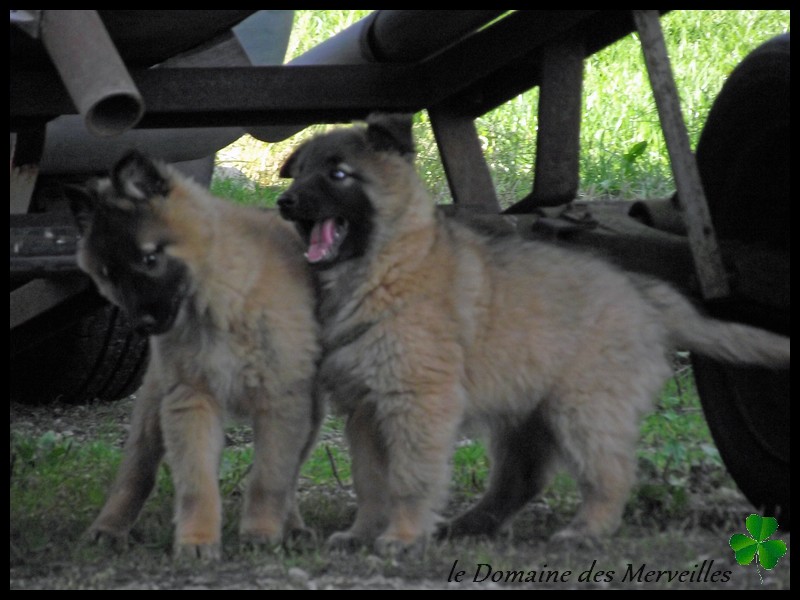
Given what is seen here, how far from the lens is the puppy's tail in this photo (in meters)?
3.96

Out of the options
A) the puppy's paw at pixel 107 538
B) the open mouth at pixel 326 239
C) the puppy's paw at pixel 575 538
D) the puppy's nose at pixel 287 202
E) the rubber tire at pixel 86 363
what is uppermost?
the puppy's nose at pixel 287 202

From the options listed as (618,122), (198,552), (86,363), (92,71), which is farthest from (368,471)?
(618,122)

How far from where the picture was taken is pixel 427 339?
13.0 ft

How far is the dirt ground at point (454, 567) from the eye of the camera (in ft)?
11.0

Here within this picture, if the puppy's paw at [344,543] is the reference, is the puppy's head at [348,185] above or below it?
above

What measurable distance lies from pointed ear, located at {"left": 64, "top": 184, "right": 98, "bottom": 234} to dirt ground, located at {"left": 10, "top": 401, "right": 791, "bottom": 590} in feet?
3.39

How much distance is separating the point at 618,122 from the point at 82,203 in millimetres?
5538

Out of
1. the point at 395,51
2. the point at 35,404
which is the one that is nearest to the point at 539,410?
the point at 395,51

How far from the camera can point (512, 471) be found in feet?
14.7

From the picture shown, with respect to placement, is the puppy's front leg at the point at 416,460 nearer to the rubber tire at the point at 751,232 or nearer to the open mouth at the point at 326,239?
the open mouth at the point at 326,239

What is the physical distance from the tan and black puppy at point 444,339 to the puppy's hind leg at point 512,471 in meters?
0.09

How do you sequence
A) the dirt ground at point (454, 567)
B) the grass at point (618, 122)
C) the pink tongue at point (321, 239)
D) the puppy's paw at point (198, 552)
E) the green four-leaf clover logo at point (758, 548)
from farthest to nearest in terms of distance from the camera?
1. the grass at point (618, 122)
2. the pink tongue at point (321, 239)
3. the puppy's paw at point (198, 552)
4. the green four-leaf clover logo at point (758, 548)
5. the dirt ground at point (454, 567)

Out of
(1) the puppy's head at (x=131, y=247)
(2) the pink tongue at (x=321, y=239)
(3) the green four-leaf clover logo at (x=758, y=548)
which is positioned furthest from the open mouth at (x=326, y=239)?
(3) the green four-leaf clover logo at (x=758, y=548)

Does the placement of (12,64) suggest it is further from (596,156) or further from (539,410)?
(596,156)
